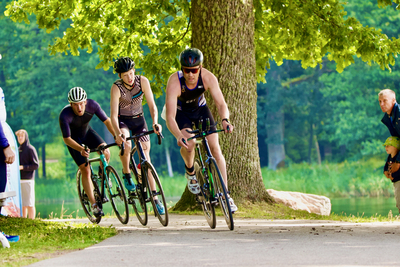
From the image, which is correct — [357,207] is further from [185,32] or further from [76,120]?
[76,120]

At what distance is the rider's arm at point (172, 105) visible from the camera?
6.84m

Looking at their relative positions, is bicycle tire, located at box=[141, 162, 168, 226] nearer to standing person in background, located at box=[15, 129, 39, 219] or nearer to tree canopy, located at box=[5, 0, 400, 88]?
tree canopy, located at box=[5, 0, 400, 88]

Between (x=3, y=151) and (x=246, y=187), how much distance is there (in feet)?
15.3

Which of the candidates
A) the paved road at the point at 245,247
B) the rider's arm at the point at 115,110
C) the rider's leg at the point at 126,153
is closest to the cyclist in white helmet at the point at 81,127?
the rider's leg at the point at 126,153

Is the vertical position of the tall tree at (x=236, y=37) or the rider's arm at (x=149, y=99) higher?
the tall tree at (x=236, y=37)

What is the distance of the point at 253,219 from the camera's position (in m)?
9.06

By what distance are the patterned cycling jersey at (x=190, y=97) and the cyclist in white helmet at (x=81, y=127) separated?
1328 mm

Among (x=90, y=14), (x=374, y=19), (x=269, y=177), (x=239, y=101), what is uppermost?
(x=374, y=19)

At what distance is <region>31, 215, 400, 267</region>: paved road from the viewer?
5.40 m

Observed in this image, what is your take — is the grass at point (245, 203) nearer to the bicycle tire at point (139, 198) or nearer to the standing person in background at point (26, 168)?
the bicycle tire at point (139, 198)

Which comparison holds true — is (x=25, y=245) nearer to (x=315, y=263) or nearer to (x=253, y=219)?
(x=315, y=263)

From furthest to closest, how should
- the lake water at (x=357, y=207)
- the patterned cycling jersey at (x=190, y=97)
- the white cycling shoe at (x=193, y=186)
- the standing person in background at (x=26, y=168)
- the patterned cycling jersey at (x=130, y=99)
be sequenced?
the lake water at (x=357, y=207)
the standing person in background at (x=26, y=168)
the patterned cycling jersey at (x=130, y=99)
the white cycling shoe at (x=193, y=186)
the patterned cycling jersey at (x=190, y=97)

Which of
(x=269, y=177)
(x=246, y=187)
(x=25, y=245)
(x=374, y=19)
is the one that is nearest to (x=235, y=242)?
(x=25, y=245)

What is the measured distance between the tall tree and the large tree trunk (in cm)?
2
